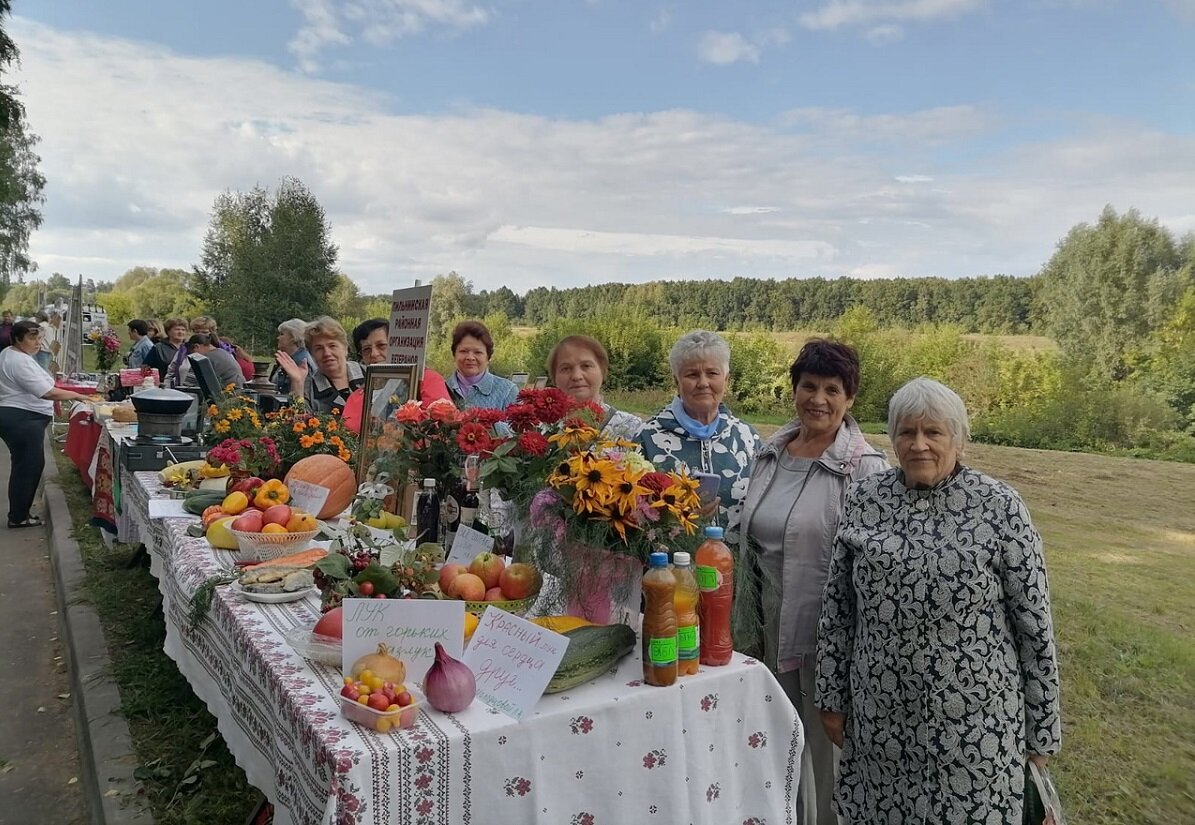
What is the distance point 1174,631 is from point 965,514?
473 centimetres

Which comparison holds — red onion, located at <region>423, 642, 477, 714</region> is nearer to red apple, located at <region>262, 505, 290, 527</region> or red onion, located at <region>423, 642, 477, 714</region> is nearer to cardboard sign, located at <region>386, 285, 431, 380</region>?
red apple, located at <region>262, 505, 290, 527</region>

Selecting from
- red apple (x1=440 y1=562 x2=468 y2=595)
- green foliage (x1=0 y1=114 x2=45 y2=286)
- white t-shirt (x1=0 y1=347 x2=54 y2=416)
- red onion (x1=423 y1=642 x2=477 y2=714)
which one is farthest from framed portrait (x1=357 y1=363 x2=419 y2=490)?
green foliage (x1=0 y1=114 x2=45 y2=286)

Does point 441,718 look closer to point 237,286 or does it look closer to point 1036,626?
point 1036,626

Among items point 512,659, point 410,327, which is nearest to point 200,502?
point 410,327

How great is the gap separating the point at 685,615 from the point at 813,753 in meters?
1.24

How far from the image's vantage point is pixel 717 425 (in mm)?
2891

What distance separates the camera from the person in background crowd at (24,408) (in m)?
7.00

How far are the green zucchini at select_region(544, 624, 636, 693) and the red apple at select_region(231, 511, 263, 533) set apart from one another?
4.47 feet

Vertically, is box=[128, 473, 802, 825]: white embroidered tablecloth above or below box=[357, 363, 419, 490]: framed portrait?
below

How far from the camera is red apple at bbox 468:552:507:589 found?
6.65 ft

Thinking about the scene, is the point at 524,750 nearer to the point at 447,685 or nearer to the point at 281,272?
the point at 447,685

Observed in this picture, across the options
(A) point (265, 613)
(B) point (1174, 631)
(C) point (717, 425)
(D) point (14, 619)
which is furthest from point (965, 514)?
(D) point (14, 619)

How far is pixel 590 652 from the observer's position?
1713 millimetres

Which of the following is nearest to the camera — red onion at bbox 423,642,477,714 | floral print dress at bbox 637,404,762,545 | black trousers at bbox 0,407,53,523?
red onion at bbox 423,642,477,714
